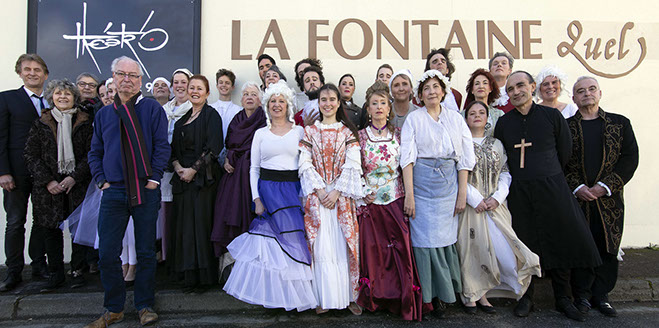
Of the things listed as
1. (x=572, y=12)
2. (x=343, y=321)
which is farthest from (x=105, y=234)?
(x=572, y=12)

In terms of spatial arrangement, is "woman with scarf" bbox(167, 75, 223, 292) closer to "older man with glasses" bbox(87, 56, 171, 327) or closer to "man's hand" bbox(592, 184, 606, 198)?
"older man with glasses" bbox(87, 56, 171, 327)

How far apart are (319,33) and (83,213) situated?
3526 mm

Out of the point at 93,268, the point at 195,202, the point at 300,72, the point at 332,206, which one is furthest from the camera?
the point at 300,72

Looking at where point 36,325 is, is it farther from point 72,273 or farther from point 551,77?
point 551,77

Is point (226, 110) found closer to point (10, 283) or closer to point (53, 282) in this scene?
point (53, 282)

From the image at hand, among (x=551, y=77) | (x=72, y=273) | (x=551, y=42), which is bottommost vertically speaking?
(x=72, y=273)

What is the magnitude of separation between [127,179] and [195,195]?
739 mm

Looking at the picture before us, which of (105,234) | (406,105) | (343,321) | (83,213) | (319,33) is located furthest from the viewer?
(319,33)

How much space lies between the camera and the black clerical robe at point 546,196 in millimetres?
3150

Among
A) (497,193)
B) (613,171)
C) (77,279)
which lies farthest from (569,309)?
(77,279)

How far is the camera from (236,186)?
3.48m

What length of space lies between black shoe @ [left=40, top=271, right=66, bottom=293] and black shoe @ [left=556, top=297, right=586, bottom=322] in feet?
15.5

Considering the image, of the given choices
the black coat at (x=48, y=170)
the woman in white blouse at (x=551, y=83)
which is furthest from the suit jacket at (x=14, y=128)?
the woman in white blouse at (x=551, y=83)

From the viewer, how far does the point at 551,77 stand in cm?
370
